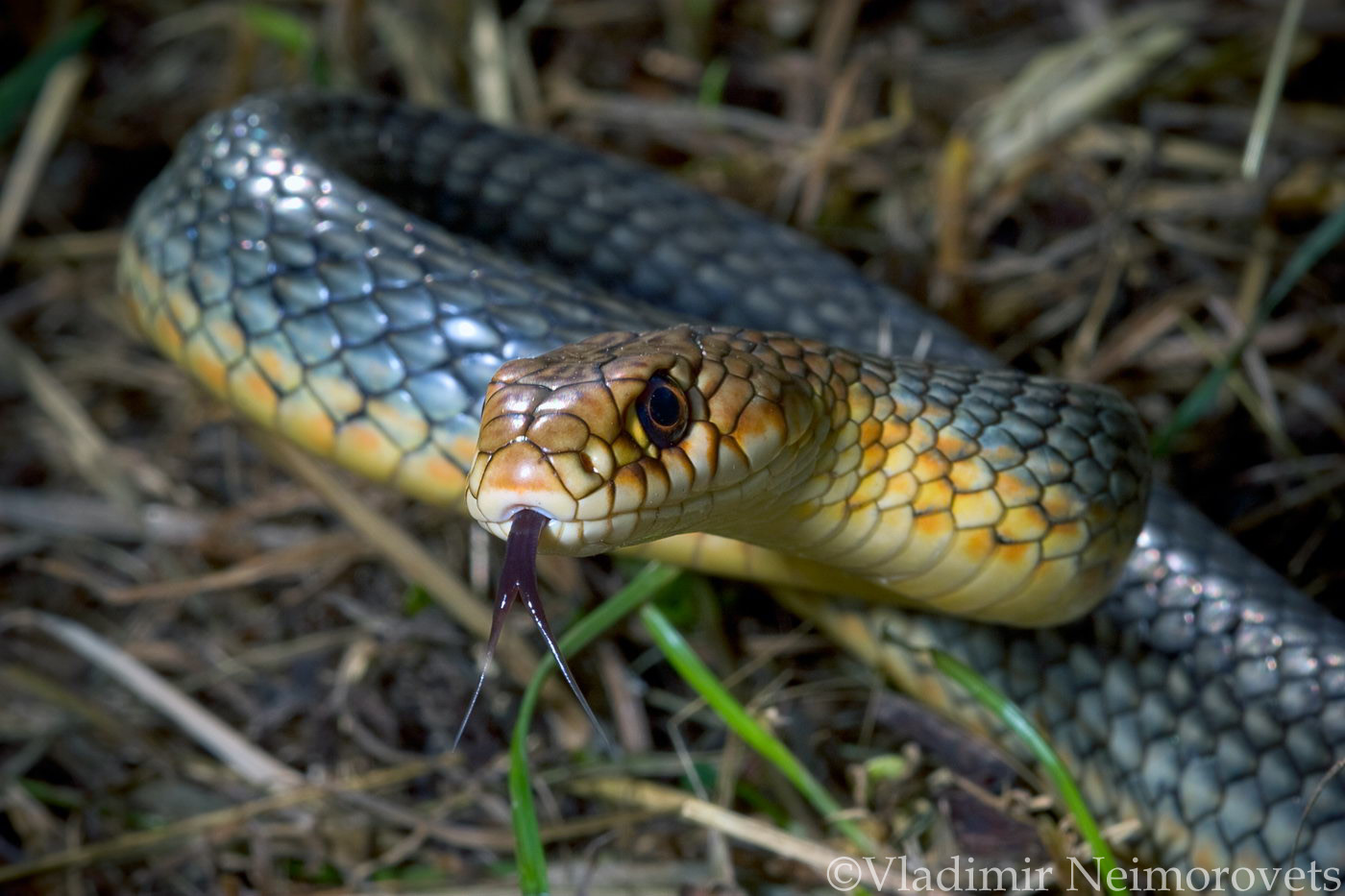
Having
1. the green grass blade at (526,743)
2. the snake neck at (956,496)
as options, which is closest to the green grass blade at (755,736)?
the green grass blade at (526,743)

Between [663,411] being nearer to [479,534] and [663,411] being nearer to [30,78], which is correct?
[479,534]

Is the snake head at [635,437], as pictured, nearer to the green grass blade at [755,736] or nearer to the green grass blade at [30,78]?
the green grass blade at [755,736]

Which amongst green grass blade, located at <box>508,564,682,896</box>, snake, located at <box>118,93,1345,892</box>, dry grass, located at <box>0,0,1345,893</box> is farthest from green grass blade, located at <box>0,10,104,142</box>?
green grass blade, located at <box>508,564,682,896</box>

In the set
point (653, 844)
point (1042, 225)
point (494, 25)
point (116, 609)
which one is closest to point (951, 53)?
point (1042, 225)

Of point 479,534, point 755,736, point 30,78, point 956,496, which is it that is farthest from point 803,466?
point 30,78

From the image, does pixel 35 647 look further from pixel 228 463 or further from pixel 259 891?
pixel 259 891

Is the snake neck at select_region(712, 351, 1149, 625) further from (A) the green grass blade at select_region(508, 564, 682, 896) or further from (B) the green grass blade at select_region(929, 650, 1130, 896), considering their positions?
(A) the green grass blade at select_region(508, 564, 682, 896)

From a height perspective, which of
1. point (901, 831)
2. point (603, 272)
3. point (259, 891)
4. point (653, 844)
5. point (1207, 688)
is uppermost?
point (603, 272)
